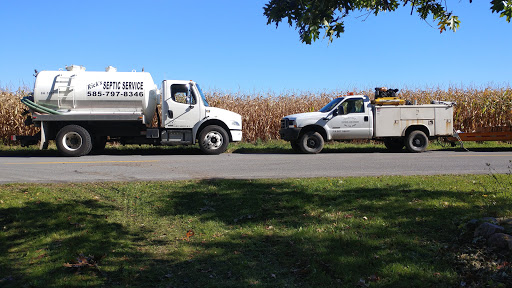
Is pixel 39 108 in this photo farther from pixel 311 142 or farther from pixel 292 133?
pixel 311 142

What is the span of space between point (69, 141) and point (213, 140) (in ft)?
15.8

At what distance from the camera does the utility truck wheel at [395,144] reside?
17.2 meters

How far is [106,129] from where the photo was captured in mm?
15312

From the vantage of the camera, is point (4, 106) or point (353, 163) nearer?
point (353, 163)

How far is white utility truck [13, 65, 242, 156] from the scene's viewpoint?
1481 centimetres

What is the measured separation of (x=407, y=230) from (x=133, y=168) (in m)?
7.39

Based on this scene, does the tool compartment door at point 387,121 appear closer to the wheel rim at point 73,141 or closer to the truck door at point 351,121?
the truck door at point 351,121

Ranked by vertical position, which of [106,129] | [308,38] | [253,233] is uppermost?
[308,38]

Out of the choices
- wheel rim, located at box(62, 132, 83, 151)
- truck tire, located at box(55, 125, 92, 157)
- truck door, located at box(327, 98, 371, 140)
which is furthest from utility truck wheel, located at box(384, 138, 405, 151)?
wheel rim, located at box(62, 132, 83, 151)

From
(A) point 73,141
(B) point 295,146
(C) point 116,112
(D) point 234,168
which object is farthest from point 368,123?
(A) point 73,141

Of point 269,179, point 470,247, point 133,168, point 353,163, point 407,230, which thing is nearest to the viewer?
point 470,247

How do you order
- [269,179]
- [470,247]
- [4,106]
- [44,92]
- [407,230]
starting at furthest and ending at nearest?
1. [4,106]
2. [44,92]
3. [269,179]
4. [407,230]
5. [470,247]

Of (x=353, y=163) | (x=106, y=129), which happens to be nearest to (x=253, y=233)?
(x=353, y=163)

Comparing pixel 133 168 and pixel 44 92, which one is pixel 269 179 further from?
pixel 44 92
